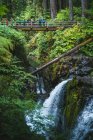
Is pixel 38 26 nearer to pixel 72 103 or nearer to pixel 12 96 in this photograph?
pixel 72 103

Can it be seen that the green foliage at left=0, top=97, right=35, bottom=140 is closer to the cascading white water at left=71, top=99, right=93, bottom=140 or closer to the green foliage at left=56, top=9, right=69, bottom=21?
the cascading white water at left=71, top=99, right=93, bottom=140

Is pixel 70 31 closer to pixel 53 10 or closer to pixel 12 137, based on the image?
pixel 53 10

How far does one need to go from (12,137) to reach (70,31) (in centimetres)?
1599

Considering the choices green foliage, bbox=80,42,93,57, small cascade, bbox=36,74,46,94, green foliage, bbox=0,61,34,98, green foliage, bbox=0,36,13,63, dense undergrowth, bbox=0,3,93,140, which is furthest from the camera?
green foliage, bbox=80,42,93,57

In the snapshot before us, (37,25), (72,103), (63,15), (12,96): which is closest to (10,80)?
(12,96)

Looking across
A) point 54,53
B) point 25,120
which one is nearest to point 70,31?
point 54,53

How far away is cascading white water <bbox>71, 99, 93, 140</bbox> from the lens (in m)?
13.0

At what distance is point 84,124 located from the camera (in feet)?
43.4

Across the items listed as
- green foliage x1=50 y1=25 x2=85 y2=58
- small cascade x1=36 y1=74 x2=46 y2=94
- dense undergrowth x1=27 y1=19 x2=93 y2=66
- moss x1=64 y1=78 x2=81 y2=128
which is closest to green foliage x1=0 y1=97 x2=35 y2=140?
moss x1=64 y1=78 x2=81 y2=128

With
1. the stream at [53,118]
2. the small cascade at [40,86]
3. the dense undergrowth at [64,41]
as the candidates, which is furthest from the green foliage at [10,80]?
the dense undergrowth at [64,41]

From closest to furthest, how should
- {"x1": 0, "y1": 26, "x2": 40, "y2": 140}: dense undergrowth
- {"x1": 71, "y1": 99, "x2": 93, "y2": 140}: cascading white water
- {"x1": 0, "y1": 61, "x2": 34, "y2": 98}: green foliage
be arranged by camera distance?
{"x1": 0, "y1": 26, "x2": 40, "y2": 140}: dense undergrowth < {"x1": 0, "y1": 61, "x2": 34, "y2": 98}: green foliage < {"x1": 71, "y1": 99, "x2": 93, "y2": 140}: cascading white water

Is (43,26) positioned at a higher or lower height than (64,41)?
higher

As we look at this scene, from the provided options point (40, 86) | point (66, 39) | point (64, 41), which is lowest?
point (40, 86)

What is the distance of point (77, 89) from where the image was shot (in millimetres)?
14664
